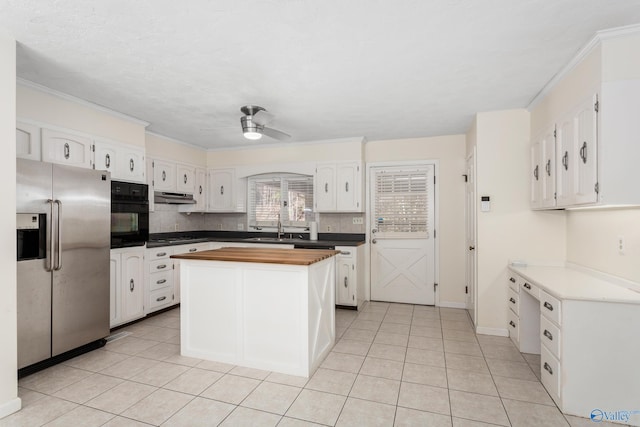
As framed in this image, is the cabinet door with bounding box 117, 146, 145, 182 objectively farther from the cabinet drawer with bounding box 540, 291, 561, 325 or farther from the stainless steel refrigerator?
the cabinet drawer with bounding box 540, 291, 561, 325

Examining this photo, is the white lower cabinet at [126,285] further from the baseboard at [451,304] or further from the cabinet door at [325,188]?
the baseboard at [451,304]

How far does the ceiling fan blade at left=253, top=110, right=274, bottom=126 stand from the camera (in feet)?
12.0

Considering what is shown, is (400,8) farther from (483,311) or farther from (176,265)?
(176,265)

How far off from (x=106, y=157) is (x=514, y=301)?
→ 186 inches

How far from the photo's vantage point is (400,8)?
1.85m

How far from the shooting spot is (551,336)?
2.31 m

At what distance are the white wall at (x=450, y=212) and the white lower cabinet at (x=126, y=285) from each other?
13.6 feet

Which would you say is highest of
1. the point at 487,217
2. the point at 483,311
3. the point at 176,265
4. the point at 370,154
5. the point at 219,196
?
the point at 370,154

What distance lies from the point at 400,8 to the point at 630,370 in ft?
8.77

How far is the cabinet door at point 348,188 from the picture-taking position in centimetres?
486

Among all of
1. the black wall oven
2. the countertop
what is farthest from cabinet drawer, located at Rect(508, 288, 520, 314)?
the black wall oven

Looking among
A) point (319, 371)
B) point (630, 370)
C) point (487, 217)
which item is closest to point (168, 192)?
point (319, 371)

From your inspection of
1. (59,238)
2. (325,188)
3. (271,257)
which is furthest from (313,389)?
(325,188)

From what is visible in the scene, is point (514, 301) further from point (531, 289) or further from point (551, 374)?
point (551, 374)
